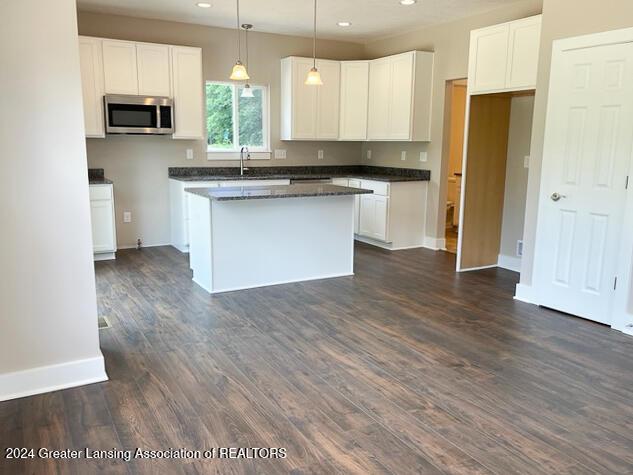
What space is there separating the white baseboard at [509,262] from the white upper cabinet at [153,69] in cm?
422

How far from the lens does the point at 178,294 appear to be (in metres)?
4.63

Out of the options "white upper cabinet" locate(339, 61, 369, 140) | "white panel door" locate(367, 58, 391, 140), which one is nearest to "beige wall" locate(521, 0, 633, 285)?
"white panel door" locate(367, 58, 391, 140)

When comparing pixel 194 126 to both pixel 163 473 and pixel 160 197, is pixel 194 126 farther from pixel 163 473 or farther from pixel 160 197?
pixel 163 473

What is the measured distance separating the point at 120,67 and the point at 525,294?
4.79 meters

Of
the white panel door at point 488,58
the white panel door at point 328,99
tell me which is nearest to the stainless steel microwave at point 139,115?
the white panel door at point 328,99

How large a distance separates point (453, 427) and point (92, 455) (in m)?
1.66

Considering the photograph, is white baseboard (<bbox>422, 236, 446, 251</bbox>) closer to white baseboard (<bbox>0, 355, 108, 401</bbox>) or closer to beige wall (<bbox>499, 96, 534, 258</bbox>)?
beige wall (<bbox>499, 96, 534, 258</bbox>)

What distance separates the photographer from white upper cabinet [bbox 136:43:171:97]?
5.90 m

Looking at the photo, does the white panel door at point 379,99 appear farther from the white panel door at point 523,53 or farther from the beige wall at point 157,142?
the white panel door at point 523,53

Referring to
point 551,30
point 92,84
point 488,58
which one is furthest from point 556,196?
point 92,84

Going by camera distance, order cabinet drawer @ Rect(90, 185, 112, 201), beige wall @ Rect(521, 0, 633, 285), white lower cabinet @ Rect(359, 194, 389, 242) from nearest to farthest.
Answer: beige wall @ Rect(521, 0, 633, 285)
cabinet drawer @ Rect(90, 185, 112, 201)
white lower cabinet @ Rect(359, 194, 389, 242)

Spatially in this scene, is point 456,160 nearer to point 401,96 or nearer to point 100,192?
point 401,96

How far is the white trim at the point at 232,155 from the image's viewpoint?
22.4ft

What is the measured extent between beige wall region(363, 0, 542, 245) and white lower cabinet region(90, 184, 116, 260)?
3.77 metres
